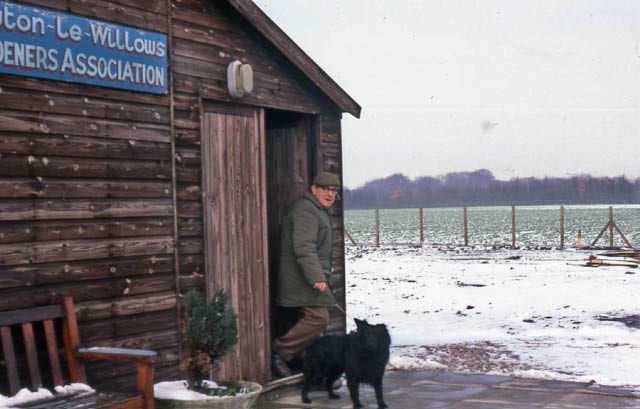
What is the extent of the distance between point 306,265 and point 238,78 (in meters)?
1.79

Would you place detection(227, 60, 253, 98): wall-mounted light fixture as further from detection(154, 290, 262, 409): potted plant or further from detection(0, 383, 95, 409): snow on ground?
detection(0, 383, 95, 409): snow on ground

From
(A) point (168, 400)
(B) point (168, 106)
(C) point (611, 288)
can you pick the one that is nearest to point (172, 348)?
(A) point (168, 400)

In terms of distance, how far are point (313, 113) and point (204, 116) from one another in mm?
1512

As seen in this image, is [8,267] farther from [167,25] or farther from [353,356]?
[353,356]

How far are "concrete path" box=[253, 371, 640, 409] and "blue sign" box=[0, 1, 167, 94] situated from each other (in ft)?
9.83

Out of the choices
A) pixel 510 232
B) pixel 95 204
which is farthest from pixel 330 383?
pixel 510 232

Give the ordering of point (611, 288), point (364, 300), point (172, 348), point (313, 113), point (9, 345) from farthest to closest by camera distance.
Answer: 1. point (611, 288)
2. point (364, 300)
3. point (313, 113)
4. point (172, 348)
5. point (9, 345)

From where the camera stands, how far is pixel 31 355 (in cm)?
496

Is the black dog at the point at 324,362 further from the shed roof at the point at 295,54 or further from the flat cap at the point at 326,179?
the shed roof at the point at 295,54

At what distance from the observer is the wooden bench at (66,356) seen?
4.73 metres

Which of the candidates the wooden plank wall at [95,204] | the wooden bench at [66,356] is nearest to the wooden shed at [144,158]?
the wooden plank wall at [95,204]

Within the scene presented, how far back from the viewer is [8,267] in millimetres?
5000

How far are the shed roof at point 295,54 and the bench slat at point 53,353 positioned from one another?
3196 millimetres

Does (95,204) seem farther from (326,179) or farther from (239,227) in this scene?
(326,179)
